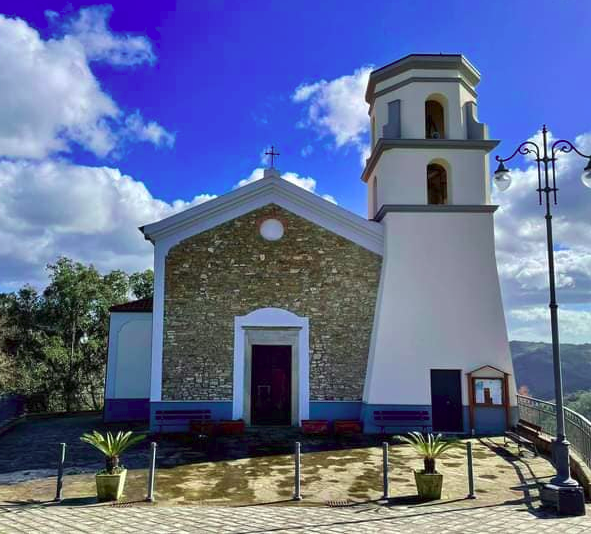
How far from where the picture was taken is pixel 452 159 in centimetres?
1700

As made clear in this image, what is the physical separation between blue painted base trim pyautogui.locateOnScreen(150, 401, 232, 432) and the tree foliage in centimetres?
1376

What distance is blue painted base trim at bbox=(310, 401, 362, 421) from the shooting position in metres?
15.9

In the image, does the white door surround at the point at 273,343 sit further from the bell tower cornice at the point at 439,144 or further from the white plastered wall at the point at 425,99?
the white plastered wall at the point at 425,99

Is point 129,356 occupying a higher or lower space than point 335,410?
higher

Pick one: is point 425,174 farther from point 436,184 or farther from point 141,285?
point 141,285

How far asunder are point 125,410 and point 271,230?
8966mm

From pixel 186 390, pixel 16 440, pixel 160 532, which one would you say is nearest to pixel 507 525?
pixel 160 532

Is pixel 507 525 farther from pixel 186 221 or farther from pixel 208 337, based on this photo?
pixel 186 221

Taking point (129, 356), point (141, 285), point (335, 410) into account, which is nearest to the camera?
point (335, 410)

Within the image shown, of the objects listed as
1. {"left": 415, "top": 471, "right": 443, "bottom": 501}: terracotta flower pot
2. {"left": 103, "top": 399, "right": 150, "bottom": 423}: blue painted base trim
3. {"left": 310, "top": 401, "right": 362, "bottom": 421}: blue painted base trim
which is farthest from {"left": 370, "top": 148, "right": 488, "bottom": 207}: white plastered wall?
{"left": 103, "top": 399, "right": 150, "bottom": 423}: blue painted base trim

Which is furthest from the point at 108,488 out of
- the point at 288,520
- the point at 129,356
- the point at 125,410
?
the point at 129,356

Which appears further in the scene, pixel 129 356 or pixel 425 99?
pixel 129 356

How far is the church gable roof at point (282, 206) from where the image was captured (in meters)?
16.5

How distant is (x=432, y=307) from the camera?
1606 cm
